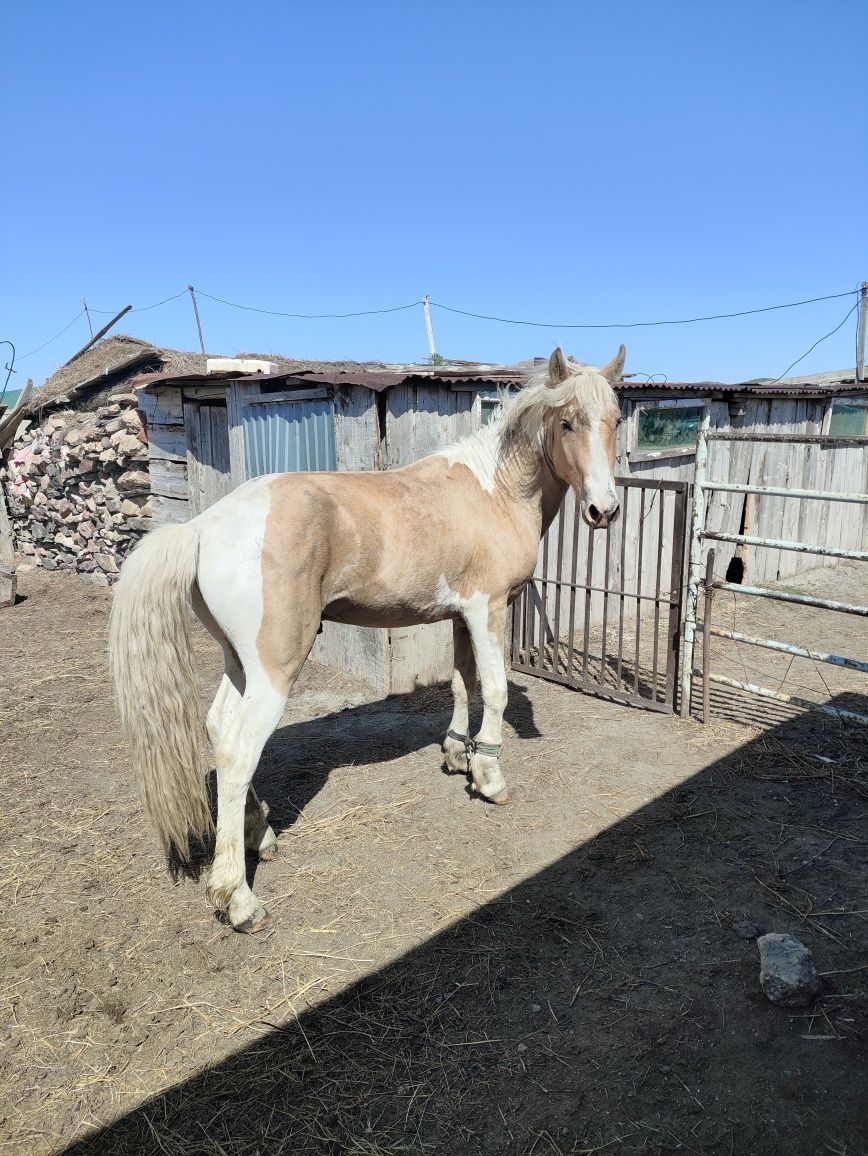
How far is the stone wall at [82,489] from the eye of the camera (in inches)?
376

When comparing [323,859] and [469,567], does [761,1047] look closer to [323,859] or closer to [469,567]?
[323,859]

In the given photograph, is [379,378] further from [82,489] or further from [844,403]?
[844,403]

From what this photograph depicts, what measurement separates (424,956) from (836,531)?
10.8 m

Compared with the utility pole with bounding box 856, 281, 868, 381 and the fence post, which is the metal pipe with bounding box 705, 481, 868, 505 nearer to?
the fence post

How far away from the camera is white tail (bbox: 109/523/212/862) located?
3057 mm

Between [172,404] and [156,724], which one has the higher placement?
[172,404]

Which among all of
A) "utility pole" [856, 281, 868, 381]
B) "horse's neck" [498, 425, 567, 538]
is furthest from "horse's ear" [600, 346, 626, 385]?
"utility pole" [856, 281, 868, 381]

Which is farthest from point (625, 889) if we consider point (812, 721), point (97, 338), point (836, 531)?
point (97, 338)

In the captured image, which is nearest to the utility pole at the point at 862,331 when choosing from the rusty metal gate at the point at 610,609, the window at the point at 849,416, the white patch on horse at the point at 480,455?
the window at the point at 849,416

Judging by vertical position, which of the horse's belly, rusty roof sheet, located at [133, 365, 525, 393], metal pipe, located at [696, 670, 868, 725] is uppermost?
rusty roof sheet, located at [133, 365, 525, 393]

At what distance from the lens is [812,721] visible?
514 cm

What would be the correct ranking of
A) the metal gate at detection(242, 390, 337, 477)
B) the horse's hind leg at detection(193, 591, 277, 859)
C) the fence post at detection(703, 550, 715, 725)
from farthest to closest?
the metal gate at detection(242, 390, 337, 477) → the fence post at detection(703, 550, 715, 725) → the horse's hind leg at detection(193, 591, 277, 859)

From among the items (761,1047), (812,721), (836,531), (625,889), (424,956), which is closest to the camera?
(761,1047)

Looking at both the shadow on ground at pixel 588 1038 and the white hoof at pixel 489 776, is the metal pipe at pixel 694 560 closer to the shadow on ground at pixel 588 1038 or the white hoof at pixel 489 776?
the shadow on ground at pixel 588 1038
